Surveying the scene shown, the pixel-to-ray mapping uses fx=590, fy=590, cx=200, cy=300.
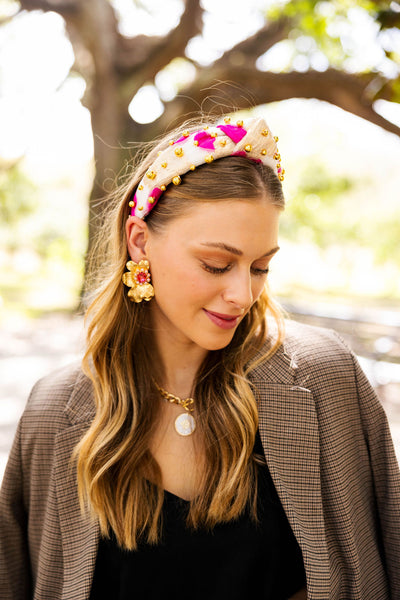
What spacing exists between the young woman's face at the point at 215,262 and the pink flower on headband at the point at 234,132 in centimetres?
19

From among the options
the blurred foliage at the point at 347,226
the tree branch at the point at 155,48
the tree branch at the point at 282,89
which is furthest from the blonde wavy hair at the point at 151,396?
the blurred foliage at the point at 347,226

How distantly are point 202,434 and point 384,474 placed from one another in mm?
546

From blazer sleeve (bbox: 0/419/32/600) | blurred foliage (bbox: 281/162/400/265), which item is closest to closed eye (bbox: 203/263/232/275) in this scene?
blazer sleeve (bbox: 0/419/32/600)

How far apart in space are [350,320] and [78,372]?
21.8 feet

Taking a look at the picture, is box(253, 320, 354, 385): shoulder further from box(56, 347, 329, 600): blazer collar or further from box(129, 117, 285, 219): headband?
box(129, 117, 285, 219): headband

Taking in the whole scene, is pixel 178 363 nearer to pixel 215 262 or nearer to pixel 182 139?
pixel 215 262

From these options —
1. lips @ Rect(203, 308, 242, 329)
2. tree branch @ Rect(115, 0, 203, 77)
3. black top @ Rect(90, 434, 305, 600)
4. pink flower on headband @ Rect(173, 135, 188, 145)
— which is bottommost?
black top @ Rect(90, 434, 305, 600)

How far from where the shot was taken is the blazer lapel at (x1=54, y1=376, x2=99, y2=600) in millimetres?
1698

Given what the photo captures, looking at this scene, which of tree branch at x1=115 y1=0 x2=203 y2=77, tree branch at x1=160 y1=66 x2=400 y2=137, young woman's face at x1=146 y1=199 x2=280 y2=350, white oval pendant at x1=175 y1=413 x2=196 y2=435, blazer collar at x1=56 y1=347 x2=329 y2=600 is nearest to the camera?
young woman's face at x1=146 y1=199 x2=280 y2=350

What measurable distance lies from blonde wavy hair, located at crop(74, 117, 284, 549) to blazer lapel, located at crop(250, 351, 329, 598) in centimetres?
6

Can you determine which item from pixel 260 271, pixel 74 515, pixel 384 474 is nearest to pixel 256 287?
pixel 260 271

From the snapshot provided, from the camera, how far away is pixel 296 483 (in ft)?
5.35

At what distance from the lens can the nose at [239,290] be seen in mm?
1515

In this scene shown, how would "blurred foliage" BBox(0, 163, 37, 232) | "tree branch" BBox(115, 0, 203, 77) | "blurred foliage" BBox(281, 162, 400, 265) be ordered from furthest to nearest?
"blurred foliage" BBox(281, 162, 400, 265)
"blurred foliage" BBox(0, 163, 37, 232)
"tree branch" BBox(115, 0, 203, 77)
